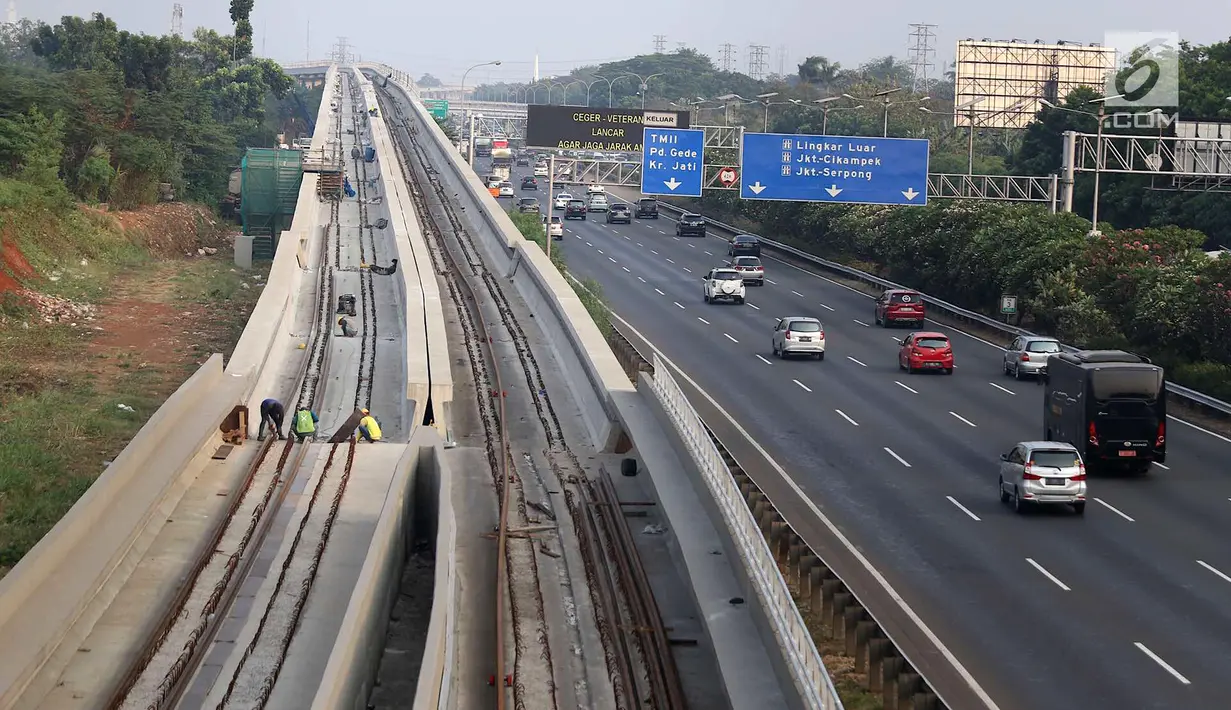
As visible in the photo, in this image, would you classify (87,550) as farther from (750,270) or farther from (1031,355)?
(750,270)

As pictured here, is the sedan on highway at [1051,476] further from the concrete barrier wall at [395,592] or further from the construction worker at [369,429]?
the construction worker at [369,429]

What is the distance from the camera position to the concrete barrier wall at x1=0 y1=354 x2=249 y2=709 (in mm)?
15148

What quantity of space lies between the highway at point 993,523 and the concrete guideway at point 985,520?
47mm

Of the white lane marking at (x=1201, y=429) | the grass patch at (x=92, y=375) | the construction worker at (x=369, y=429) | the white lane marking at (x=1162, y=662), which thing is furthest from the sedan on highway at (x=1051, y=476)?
the grass patch at (x=92, y=375)

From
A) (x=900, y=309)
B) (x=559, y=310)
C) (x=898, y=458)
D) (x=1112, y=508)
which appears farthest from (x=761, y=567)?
(x=900, y=309)

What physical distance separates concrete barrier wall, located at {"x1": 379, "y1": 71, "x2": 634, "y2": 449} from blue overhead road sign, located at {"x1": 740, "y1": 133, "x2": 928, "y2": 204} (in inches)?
339

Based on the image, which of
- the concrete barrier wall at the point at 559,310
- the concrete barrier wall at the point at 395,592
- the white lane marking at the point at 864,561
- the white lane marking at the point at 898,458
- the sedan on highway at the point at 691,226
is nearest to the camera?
the concrete barrier wall at the point at 395,592

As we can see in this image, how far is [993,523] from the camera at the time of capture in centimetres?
2627

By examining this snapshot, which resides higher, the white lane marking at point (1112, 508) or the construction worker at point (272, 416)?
the construction worker at point (272, 416)

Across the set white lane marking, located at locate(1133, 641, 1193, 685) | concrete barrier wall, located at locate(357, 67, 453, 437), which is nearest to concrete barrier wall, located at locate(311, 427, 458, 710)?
concrete barrier wall, located at locate(357, 67, 453, 437)

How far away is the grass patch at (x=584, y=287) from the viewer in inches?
1693

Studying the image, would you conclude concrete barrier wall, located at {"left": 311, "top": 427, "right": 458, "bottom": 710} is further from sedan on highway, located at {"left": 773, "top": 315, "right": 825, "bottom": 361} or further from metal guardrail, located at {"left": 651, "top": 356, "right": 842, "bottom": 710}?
sedan on highway, located at {"left": 773, "top": 315, "right": 825, "bottom": 361}

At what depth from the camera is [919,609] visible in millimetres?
21297

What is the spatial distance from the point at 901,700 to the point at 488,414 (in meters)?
15.2
